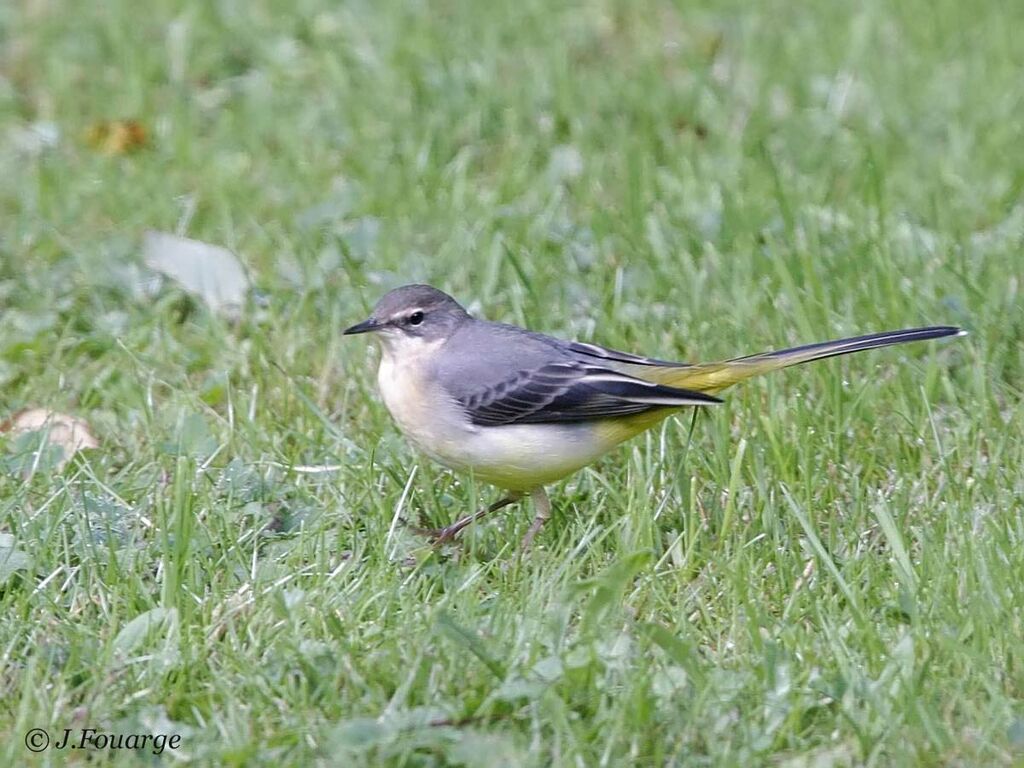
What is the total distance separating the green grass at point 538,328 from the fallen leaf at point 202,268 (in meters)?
0.10

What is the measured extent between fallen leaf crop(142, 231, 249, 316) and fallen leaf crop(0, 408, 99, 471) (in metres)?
1.01

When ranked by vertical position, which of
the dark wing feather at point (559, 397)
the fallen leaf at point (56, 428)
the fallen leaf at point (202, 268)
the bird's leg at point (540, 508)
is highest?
the dark wing feather at point (559, 397)

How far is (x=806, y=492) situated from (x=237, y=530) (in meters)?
1.77

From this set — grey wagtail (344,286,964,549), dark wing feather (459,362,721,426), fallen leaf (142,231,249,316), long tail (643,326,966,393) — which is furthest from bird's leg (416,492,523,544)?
fallen leaf (142,231,249,316)

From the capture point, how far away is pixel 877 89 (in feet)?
26.8

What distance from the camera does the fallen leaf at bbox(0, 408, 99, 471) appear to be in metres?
5.22

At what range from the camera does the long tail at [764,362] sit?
4.84m

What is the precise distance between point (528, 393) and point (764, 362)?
2.47 feet

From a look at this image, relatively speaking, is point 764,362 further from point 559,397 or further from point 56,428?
point 56,428

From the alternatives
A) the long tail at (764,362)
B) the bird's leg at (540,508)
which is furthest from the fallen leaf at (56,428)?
the long tail at (764,362)

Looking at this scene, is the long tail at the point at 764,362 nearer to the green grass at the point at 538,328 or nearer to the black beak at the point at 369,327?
the green grass at the point at 538,328

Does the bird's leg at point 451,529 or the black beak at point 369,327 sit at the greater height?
the black beak at point 369,327

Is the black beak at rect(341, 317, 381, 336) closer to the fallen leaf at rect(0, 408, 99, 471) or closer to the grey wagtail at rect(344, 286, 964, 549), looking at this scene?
the grey wagtail at rect(344, 286, 964, 549)

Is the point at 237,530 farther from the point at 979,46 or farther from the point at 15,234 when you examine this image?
the point at 979,46
